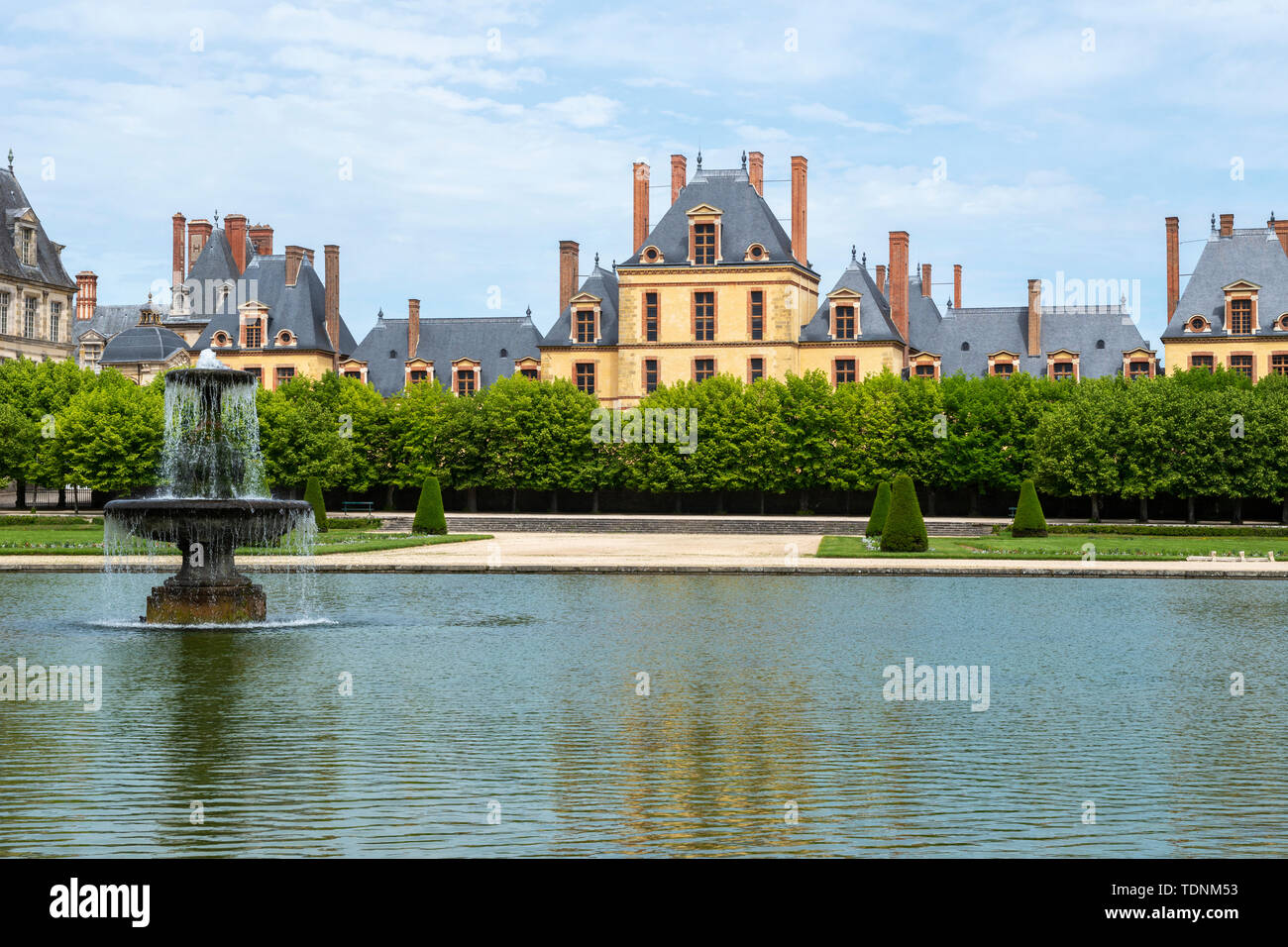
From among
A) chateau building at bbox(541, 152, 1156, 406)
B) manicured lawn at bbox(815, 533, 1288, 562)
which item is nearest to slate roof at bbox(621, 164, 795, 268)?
chateau building at bbox(541, 152, 1156, 406)

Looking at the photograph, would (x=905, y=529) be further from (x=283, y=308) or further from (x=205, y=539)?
(x=283, y=308)

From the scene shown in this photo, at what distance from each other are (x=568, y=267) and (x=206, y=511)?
54.3 meters

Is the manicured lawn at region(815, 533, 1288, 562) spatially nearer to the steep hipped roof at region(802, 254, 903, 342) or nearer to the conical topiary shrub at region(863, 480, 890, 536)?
the conical topiary shrub at region(863, 480, 890, 536)

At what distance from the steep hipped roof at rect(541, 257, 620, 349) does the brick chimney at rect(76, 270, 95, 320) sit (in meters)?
45.4

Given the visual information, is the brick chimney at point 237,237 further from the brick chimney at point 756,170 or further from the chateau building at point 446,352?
the brick chimney at point 756,170

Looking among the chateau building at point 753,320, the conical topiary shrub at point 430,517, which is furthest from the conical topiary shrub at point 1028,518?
the chateau building at point 753,320

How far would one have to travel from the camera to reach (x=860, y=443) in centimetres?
5956

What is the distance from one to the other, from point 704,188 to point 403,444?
19.6 metres

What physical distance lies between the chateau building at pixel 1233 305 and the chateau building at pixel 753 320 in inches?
97.0

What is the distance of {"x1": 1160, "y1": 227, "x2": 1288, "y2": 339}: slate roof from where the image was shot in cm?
6575
